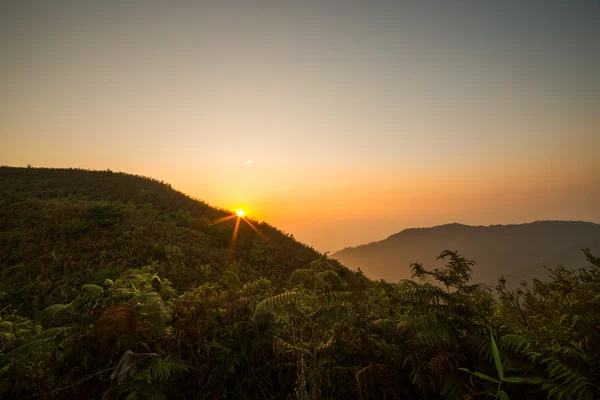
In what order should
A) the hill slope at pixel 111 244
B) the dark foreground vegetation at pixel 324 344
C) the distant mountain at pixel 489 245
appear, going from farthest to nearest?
the distant mountain at pixel 489 245
the hill slope at pixel 111 244
the dark foreground vegetation at pixel 324 344

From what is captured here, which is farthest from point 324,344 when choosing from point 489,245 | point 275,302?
point 489,245

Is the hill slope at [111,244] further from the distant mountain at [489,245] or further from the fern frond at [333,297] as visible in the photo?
the distant mountain at [489,245]

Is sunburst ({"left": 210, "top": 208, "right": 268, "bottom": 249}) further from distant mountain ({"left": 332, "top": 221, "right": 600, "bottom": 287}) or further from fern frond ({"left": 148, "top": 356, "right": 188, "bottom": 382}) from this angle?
distant mountain ({"left": 332, "top": 221, "right": 600, "bottom": 287})

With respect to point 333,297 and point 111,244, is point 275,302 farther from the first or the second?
point 111,244

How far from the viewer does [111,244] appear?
14.5 meters

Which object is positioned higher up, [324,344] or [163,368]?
[324,344]

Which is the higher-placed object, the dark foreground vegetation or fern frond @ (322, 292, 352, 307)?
fern frond @ (322, 292, 352, 307)

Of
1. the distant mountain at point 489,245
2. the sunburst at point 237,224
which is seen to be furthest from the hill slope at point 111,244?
the distant mountain at point 489,245

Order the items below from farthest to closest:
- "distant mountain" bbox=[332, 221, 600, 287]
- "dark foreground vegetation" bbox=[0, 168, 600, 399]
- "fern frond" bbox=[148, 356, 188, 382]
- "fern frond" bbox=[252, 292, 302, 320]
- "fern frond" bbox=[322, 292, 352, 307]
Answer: "distant mountain" bbox=[332, 221, 600, 287], "fern frond" bbox=[322, 292, 352, 307], "fern frond" bbox=[252, 292, 302, 320], "fern frond" bbox=[148, 356, 188, 382], "dark foreground vegetation" bbox=[0, 168, 600, 399]

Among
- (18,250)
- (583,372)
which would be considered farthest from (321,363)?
(18,250)

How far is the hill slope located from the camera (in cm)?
1155

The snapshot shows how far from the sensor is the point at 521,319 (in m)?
3.85

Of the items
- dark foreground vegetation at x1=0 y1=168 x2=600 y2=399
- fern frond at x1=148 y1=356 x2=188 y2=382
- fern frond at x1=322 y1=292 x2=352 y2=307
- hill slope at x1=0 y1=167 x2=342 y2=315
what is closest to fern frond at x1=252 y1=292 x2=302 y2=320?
dark foreground vegetation at x1=0 y1=168 x2=600 y2=399

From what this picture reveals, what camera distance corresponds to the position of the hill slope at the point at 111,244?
11547mm
